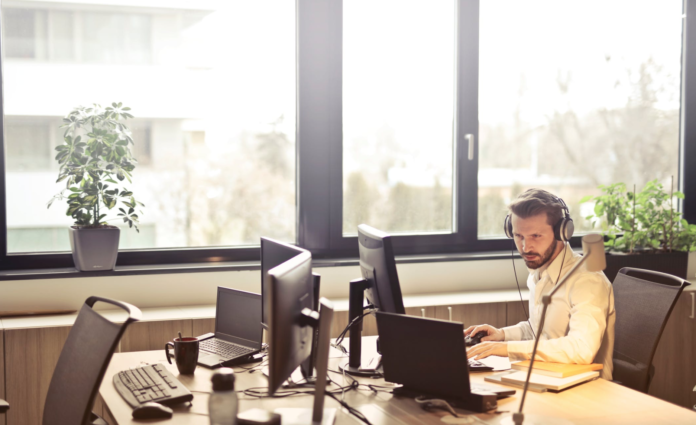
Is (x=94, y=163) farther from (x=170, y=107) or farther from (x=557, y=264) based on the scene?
(x=557, y=264)

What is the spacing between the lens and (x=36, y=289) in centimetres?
272

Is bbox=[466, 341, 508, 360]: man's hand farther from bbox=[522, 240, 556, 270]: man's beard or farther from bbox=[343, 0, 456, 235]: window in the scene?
bbox=[343, 0, 456, 235]: window

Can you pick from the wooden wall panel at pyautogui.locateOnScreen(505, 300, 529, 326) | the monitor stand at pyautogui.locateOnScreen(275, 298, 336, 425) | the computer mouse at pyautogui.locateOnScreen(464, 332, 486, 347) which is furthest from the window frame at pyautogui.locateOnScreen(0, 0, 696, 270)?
the monitor stand at pyautogui.locateOnScreen(275, 298, 336, 425)

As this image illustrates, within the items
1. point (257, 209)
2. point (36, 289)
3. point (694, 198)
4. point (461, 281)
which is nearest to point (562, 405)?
point (461, 281)

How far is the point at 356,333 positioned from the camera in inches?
76.2

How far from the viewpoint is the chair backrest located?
1.47m

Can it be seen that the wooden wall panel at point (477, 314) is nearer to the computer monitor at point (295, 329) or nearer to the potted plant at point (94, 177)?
the computer monitor at point (295, 329)

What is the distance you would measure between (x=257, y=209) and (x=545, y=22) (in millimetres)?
1942

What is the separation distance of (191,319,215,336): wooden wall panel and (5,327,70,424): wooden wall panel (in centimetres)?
51

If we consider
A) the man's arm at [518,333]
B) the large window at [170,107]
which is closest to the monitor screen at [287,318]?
the man's arm at [518,333]

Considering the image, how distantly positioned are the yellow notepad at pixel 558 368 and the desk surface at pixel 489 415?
50mm

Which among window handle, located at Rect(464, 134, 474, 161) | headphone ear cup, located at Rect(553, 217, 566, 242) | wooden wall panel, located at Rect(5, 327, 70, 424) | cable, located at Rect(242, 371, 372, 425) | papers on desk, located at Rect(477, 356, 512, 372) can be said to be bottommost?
wooden wall panel, located at Rect(5, 327, 70, 424)

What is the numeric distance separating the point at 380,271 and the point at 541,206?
0.63 meters

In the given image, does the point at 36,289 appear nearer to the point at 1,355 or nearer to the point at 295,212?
Result: the point at 1,355
